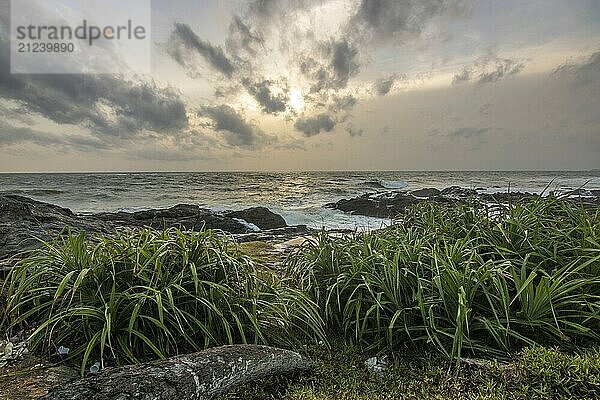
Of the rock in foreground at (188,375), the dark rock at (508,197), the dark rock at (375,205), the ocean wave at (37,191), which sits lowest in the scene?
the ocean wave at (37,191)

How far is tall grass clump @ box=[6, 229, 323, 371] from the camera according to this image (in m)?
2.07

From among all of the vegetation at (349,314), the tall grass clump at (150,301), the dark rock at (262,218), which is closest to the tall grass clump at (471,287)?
the vegetation at (349,314)

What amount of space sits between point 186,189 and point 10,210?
29037 millimetres

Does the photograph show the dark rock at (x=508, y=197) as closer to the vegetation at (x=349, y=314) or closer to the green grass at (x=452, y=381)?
the vegetation at (x=349, y=314)

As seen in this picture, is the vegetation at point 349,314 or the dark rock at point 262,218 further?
the dark rock at point 262,218

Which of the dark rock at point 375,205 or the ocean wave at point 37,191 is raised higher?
the dark rock at point 375,205

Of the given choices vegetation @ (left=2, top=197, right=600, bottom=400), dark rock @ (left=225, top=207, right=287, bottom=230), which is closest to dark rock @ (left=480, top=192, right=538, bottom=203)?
vegetation @ (left=2, top=197, right=600, bottom=400)

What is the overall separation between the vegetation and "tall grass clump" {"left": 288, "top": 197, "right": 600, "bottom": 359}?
0.01 metres

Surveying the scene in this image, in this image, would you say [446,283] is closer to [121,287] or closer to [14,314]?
[121,287]

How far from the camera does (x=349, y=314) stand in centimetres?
256

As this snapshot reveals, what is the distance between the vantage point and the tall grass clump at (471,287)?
2.22m

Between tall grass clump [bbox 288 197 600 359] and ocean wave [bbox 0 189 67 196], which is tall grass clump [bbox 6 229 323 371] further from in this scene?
ocean wave [bbox 0 189 67 196]

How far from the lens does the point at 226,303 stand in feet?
7.63

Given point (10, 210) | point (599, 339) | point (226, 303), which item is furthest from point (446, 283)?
point (10, 210)
